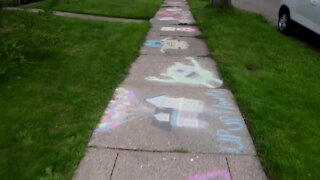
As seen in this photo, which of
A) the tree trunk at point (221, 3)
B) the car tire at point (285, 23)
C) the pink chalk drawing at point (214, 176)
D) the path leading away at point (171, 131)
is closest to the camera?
the pink chalk drawing at point (214, 176)

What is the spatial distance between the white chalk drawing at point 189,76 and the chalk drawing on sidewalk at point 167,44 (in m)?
1.27

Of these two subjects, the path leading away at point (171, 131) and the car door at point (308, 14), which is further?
the car door at point (308, 14)

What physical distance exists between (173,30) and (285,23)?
8.95 ft

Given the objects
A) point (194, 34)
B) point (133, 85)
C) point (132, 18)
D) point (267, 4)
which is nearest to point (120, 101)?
point (133, 85)

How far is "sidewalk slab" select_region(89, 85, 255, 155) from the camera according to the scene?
179 inches

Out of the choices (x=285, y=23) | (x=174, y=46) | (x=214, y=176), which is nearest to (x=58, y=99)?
(x=214, y=176)

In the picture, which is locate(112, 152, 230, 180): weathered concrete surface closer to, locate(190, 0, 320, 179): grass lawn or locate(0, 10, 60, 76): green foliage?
locate(190, 0, 320, 179): grass lawn

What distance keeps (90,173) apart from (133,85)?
252cm

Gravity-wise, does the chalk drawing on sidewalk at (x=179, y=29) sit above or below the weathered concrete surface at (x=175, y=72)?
below

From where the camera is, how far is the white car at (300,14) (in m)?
9.18

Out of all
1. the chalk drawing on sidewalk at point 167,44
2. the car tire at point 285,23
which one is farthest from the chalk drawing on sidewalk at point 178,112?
the car tire at point 285,23

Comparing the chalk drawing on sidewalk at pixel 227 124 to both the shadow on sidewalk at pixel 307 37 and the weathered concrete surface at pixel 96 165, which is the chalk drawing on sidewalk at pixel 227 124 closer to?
the weathered concrete surface at pixel 96 165

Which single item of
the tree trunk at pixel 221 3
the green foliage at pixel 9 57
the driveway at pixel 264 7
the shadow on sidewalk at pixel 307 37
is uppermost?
the green foliage at pixel 9 57

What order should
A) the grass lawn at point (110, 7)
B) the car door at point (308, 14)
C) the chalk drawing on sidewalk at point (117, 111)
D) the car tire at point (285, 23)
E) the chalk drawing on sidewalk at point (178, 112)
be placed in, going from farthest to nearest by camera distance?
the grass lawn at point (110, 7) → the car tire at point (285, 23) → the car door at point (308, 14) → the chalk drawing on sidewalk at point (178, 112) → the chalk drawing on sidewalk at point (117, 111)
